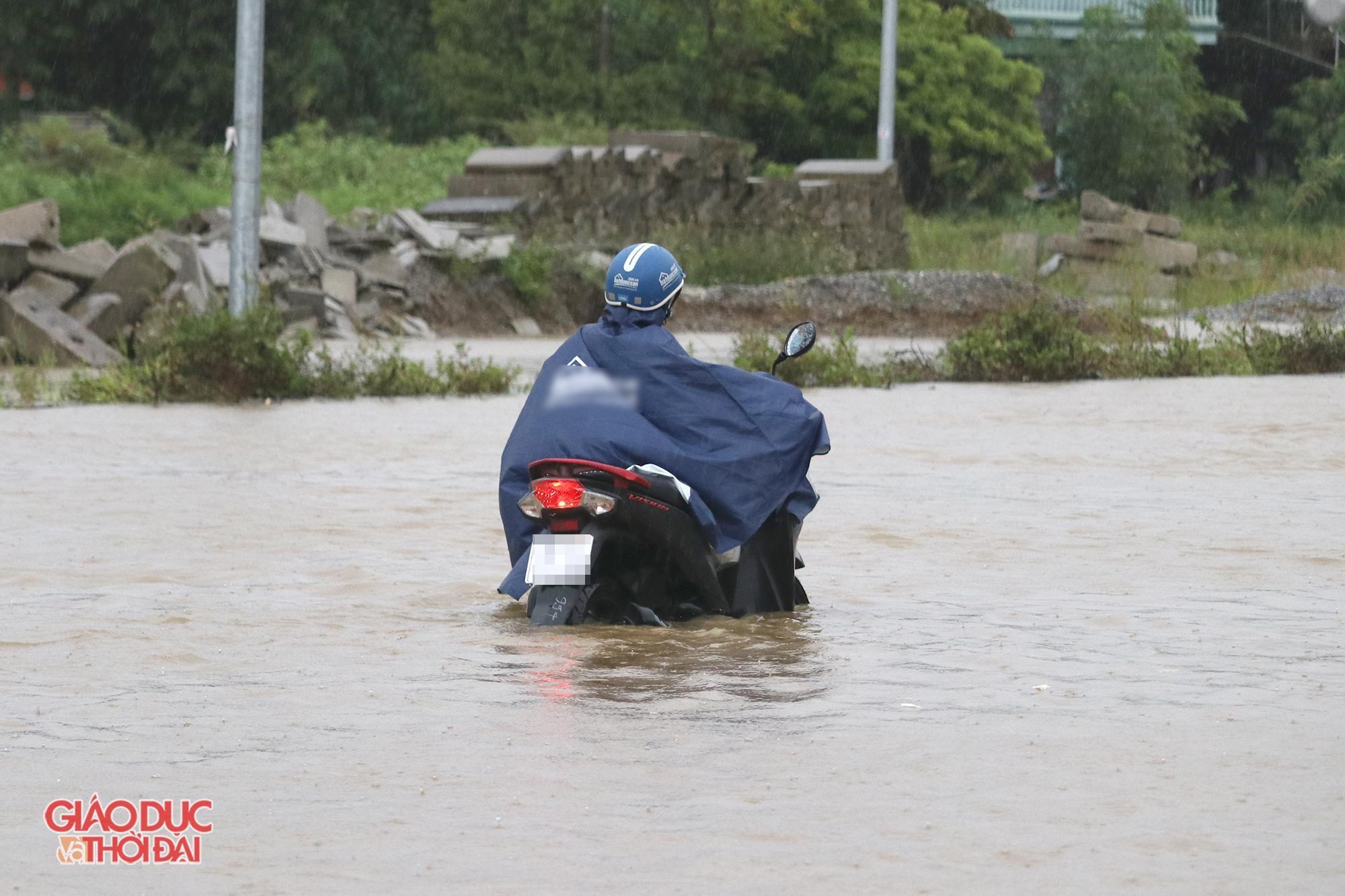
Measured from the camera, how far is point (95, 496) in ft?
38.8

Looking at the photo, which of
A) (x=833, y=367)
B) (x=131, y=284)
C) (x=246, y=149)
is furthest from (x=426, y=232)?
(x=833, y=367)

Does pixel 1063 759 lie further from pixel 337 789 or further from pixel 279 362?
pixel 279 362

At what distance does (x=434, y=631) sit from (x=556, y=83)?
48.1 metres

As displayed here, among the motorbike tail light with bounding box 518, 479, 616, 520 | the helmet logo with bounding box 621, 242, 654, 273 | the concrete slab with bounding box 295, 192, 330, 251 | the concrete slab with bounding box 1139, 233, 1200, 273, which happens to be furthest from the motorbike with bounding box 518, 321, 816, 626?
the concrete slab with bounding box 1139, 233, 1200, 273

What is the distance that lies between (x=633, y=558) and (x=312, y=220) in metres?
21.1

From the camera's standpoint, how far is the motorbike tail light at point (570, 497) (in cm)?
760

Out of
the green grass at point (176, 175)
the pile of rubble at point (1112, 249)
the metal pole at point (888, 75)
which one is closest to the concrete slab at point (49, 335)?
the green grass at point (176, 175)

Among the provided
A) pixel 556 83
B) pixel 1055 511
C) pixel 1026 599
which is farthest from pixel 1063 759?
pixel 556 83

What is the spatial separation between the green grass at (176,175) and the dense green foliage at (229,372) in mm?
7488

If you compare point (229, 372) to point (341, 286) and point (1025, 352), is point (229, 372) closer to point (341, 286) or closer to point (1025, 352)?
point (1025, 352)

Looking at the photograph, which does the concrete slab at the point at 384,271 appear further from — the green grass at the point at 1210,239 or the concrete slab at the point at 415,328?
the green grass at the point at 1210,239

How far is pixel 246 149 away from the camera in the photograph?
1944 centimetres

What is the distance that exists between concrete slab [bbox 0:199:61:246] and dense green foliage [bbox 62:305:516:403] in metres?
4.35

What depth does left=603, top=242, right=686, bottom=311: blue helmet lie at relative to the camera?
8.11 metres
